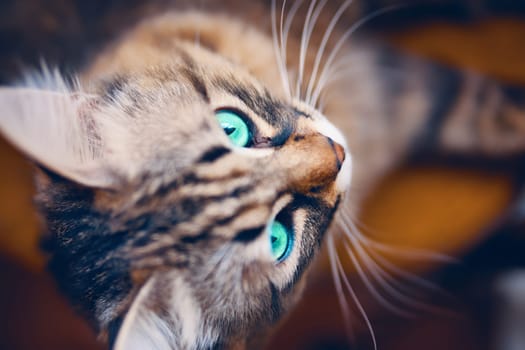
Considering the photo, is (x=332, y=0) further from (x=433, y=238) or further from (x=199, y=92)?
(x=433, y=238)

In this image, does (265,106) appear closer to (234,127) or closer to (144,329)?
(234,127)

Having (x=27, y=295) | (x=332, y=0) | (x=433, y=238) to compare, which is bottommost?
(x=433, y=238)

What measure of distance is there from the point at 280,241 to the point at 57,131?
0.31 meters

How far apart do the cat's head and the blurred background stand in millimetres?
342

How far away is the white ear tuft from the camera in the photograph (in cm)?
48

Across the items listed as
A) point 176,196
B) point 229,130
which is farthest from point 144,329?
point 229,130

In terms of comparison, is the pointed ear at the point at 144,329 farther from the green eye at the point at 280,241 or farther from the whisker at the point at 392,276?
the whisker at the point at 392,276

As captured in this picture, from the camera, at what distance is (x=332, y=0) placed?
843 mm

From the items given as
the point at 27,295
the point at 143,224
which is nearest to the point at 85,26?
the point at 143,224

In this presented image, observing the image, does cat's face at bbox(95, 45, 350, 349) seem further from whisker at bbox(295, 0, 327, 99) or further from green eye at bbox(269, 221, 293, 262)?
whisker at bbox(295, 0, 327, 99)

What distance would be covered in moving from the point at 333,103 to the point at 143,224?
1.60 feet

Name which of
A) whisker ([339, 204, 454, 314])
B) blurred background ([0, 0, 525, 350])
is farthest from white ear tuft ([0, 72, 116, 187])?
whisker ([339, 204, 454, 314])

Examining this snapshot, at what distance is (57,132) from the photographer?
52cm

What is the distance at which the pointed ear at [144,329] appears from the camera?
49cm
